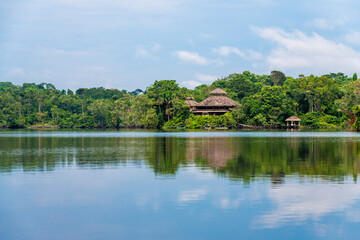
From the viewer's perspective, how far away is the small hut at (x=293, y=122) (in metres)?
78.9

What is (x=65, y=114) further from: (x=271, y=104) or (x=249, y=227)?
(x=249, y=227)

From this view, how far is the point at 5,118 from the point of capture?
100875 millimetres

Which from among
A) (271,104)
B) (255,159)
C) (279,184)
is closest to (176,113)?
(271,104)

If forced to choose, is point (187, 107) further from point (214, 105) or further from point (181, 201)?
point (181, 201)

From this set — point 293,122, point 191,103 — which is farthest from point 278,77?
point 293,122

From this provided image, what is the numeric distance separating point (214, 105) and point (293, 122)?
16168mm

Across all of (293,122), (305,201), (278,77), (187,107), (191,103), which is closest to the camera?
(305,201)

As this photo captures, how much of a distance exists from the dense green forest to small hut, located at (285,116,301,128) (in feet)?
4.81

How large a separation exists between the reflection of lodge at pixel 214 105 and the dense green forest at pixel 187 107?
Result: 9.66 feet

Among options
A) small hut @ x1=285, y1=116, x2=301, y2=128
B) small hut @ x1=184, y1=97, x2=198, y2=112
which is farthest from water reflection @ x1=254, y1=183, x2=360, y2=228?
small hut @ x1=184, y1=97, x2=198, y2=112

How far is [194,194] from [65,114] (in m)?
97.7

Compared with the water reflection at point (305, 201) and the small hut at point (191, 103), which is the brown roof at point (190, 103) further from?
the water reflection at point (305, 201)

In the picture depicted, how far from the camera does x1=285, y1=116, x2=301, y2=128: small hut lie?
78875mm

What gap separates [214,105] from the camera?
89688mm
